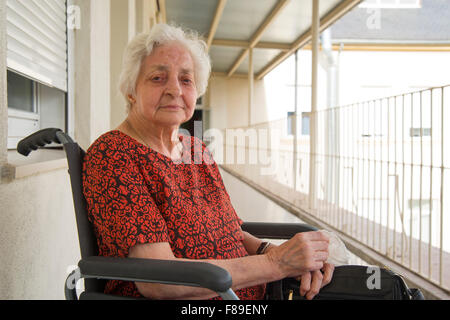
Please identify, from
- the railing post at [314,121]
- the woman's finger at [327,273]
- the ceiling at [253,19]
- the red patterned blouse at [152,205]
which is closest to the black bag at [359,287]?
the woman's finger at [327,273]

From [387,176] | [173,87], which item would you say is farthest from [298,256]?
[387,176]

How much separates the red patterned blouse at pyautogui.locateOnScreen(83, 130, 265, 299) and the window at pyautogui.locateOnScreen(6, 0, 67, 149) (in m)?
0.47

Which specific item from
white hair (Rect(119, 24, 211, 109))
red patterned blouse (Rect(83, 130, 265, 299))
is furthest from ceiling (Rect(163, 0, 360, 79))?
red patterned blouse (Rect(83, 130, 265, 299))

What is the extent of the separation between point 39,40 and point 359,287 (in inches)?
56.3

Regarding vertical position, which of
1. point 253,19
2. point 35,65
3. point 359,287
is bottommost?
point 359,287

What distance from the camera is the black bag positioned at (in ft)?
3.75

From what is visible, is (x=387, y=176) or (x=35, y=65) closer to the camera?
(x=35, y=65)

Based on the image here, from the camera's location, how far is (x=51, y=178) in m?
1.43

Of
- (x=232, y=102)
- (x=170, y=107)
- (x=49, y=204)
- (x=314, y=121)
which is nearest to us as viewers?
(x=170, y=107)

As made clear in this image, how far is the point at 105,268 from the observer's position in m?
0.91

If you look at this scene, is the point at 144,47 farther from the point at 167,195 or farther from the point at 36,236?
the point at 36,236

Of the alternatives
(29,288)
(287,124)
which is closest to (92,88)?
(29,288)
